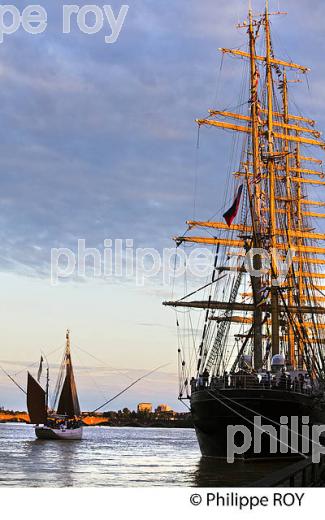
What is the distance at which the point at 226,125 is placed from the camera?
2741 inches

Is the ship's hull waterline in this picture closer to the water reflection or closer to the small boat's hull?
the water reflection

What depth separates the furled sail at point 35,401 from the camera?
3861 inches

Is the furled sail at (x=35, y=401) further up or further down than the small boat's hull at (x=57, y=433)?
further up

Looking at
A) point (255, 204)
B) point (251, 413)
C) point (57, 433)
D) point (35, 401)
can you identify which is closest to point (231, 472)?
point (251, 413)

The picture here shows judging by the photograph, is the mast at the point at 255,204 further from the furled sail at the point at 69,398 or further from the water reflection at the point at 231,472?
Answer: the furled sail at the point at 69,398

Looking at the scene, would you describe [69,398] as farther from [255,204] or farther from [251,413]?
[251,413]

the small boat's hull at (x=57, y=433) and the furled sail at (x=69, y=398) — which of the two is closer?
the furled sail at (x=69, y=398)

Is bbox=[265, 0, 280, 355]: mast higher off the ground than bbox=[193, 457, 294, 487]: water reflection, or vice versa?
bbox=[265, 0, 280, 355]: mast

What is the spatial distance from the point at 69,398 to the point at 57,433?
16.1 feet

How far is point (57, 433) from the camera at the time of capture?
10050cm

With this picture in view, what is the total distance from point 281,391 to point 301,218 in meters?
47.4

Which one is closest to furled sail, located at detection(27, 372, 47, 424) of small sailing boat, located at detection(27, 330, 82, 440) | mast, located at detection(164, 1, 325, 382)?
small sailing boat, located at detection(27, 330, 82, 440)

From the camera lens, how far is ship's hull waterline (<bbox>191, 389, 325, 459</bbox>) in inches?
1726

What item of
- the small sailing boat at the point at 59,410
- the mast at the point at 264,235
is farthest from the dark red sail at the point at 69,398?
the mast at the point at 264,235
